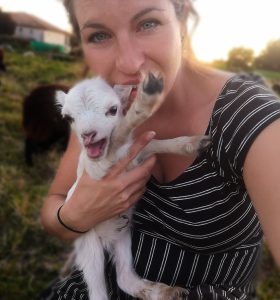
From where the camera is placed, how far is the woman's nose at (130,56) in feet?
3.33

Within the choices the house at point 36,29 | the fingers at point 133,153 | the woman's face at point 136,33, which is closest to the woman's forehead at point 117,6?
the woman's face at point 136,33

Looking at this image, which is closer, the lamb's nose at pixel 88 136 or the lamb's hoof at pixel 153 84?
the lamb's hoof at pixel 153 84

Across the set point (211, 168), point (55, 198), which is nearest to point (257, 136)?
point (211, 168)

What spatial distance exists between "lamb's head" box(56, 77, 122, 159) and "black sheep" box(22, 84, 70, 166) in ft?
9.60

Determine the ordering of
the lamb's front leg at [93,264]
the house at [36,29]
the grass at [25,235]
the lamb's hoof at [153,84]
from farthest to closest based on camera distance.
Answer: the house at [36,29]
the grass at [25,235]
the lamb's front leg at [93,264]
the lamb's hoof at [153,84]

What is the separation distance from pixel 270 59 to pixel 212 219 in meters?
7.69

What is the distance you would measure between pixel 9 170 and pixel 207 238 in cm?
276

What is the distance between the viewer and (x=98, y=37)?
43.2 inches

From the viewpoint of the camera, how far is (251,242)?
49.2 inches

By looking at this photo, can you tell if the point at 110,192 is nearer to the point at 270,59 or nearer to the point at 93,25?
the point at 93,25

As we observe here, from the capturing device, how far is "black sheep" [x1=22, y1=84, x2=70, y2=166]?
4043 mm

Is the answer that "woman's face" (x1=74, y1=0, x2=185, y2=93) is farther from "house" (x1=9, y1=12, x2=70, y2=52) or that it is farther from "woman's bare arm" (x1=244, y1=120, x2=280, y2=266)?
"house" (x1=9, y1=12, x2=70, y2=52)

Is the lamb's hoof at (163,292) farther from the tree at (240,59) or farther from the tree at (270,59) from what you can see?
the tree at (240,59)

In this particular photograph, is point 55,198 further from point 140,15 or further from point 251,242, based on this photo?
point 140,15
